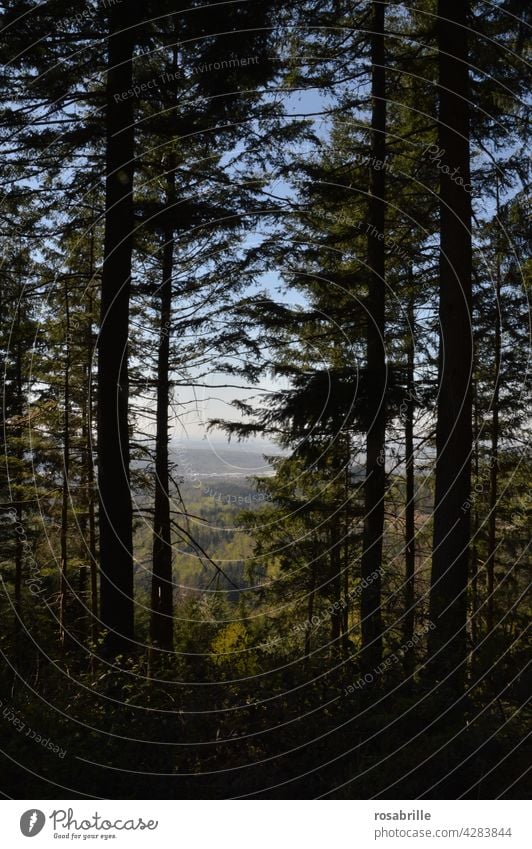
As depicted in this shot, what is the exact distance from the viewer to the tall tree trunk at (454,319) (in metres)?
7.09

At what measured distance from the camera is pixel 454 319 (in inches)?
285

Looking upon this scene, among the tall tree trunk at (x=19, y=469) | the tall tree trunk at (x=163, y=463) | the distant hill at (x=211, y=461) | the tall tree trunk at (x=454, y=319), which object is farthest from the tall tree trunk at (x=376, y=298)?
the tall tree trunk at (x=19, y=469)

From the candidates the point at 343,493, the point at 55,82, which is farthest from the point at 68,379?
the point at 343,493

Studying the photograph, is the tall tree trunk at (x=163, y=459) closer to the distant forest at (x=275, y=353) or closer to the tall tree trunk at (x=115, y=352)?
the distant forest at (x=275, y=353)

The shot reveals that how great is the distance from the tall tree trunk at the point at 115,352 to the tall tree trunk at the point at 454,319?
4551 mm

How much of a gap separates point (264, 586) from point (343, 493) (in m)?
3.91

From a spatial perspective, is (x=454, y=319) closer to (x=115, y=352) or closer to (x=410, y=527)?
(x=115, y=352)

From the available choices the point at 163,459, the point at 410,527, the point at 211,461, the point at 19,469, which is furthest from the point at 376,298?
the point at 19,469

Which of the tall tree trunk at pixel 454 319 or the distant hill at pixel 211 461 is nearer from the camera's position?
the tall tree trunk at pixel 454 319

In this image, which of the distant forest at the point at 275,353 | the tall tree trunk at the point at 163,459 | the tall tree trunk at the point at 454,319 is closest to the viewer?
the distant forest at the point at 275,353

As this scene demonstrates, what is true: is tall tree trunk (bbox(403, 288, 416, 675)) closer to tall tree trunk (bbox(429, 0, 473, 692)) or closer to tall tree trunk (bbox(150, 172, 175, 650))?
tall tree trunk (bbox(429, 0, 473, 692))

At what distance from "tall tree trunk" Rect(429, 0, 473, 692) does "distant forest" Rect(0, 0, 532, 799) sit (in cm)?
3

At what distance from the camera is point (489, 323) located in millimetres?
13461

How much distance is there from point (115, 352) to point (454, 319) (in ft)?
16.4
